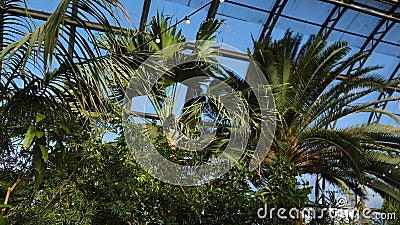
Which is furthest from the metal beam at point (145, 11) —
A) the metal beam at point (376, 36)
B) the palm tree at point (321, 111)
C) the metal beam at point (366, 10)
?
the metal beam at point (376, 36)

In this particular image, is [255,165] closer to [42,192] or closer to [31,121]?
[42,192]

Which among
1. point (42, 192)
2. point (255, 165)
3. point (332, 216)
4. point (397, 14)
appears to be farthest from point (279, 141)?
point (397, 14)

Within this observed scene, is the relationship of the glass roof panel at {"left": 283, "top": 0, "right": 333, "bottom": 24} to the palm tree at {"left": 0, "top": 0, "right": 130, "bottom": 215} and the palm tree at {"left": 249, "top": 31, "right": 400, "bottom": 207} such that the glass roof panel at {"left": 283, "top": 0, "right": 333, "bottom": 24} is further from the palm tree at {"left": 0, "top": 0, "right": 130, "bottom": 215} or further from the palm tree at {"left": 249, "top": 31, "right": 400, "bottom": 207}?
the palm tree at {"left": 0, "top": 0, "right": 130, "bottom": 215}

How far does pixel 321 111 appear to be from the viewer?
6684 mm

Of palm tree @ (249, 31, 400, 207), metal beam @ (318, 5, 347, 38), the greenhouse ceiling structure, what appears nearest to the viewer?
palm tree @ (249, 31, 400, 207)

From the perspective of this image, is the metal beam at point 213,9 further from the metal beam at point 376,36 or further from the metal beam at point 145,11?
the metal beam at point 376,36

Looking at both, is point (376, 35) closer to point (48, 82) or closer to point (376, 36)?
point (376, 36)

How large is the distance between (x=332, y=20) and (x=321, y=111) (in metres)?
3.12

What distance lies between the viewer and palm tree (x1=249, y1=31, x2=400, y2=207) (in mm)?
6215

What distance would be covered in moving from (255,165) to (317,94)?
1496 mm

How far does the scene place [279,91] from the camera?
6.21 meters

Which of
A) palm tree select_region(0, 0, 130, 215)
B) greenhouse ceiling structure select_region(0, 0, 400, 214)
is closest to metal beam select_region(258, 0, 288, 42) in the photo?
greenhouse ceiling structure select_region(0, 0, 400, 214)

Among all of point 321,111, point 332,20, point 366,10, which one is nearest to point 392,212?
point 321,111

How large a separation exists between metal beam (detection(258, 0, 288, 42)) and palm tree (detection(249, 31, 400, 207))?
190 cm
